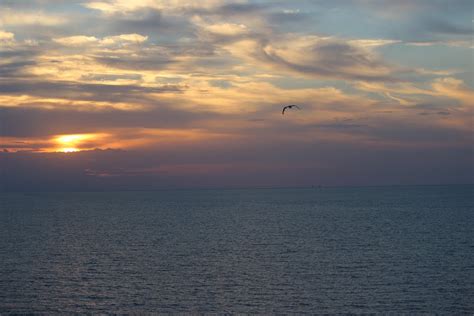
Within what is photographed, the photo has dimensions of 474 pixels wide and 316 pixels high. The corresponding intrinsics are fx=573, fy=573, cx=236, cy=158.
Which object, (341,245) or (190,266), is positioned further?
(341,245)

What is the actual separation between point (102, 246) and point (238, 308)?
59.7 metres

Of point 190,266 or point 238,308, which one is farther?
point 190,266

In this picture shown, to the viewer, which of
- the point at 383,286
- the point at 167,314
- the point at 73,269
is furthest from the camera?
the point at 73,269

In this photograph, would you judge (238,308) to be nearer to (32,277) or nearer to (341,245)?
(32,277)

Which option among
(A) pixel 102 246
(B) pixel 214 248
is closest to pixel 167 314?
(B) pixel 214 248

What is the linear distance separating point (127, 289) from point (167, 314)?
12622 mm

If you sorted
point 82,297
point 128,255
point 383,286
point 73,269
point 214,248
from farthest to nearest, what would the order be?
point 214,248
point 128,255
point 73,269
point 383,286
point 82,297

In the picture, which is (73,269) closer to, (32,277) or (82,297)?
(32,277)

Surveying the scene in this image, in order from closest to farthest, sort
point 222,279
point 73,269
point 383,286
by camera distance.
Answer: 1. point 383,286
2. point 222,279
3. point 73,269

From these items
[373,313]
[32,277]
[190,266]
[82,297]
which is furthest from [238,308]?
[32,277]

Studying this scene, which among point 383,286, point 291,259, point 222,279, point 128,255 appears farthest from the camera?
point 128,255

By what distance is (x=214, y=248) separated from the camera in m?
111

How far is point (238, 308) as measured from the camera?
63.1 meters

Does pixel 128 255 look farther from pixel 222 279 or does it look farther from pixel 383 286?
pixel 383 286
